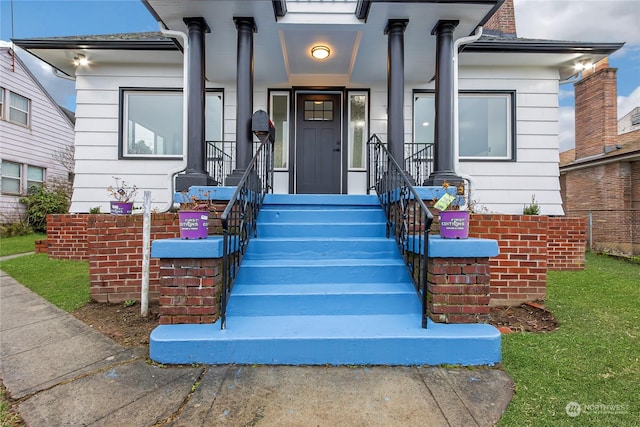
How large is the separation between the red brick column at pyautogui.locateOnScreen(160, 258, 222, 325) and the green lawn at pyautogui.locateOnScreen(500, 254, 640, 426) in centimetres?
193

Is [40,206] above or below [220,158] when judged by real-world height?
below

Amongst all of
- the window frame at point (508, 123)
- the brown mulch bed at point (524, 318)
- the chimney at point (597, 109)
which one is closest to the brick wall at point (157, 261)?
the brown mulch bed at point (524, 318)

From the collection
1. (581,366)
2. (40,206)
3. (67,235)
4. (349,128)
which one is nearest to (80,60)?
(67,235)

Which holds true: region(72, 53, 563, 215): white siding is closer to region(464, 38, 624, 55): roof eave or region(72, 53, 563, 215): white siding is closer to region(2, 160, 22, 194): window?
region(464, 38, 624, 55): roof eave

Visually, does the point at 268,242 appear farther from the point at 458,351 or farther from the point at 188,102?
the point at 188,102

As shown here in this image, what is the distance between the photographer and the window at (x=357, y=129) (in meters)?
5.76

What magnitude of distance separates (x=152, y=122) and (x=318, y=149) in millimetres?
3067

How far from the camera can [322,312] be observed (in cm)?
244

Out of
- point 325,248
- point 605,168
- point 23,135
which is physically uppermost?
point 23,135

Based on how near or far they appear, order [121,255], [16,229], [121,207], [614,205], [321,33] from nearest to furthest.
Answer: [121,255] < [121,207] < [321,33] < [614,205] < [16,229]

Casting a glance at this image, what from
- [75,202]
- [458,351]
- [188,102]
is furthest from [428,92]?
[75,202]

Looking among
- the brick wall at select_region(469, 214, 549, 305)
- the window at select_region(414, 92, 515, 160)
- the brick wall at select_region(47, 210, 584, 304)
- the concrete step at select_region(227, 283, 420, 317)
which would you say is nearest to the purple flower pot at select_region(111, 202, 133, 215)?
the brick wall at select_region(47, 210, 584, 304)

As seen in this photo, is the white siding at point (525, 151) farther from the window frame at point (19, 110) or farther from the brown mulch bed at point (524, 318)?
the window frame at point (19, 110)

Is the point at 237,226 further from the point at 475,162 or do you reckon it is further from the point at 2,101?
the point at 2,101
